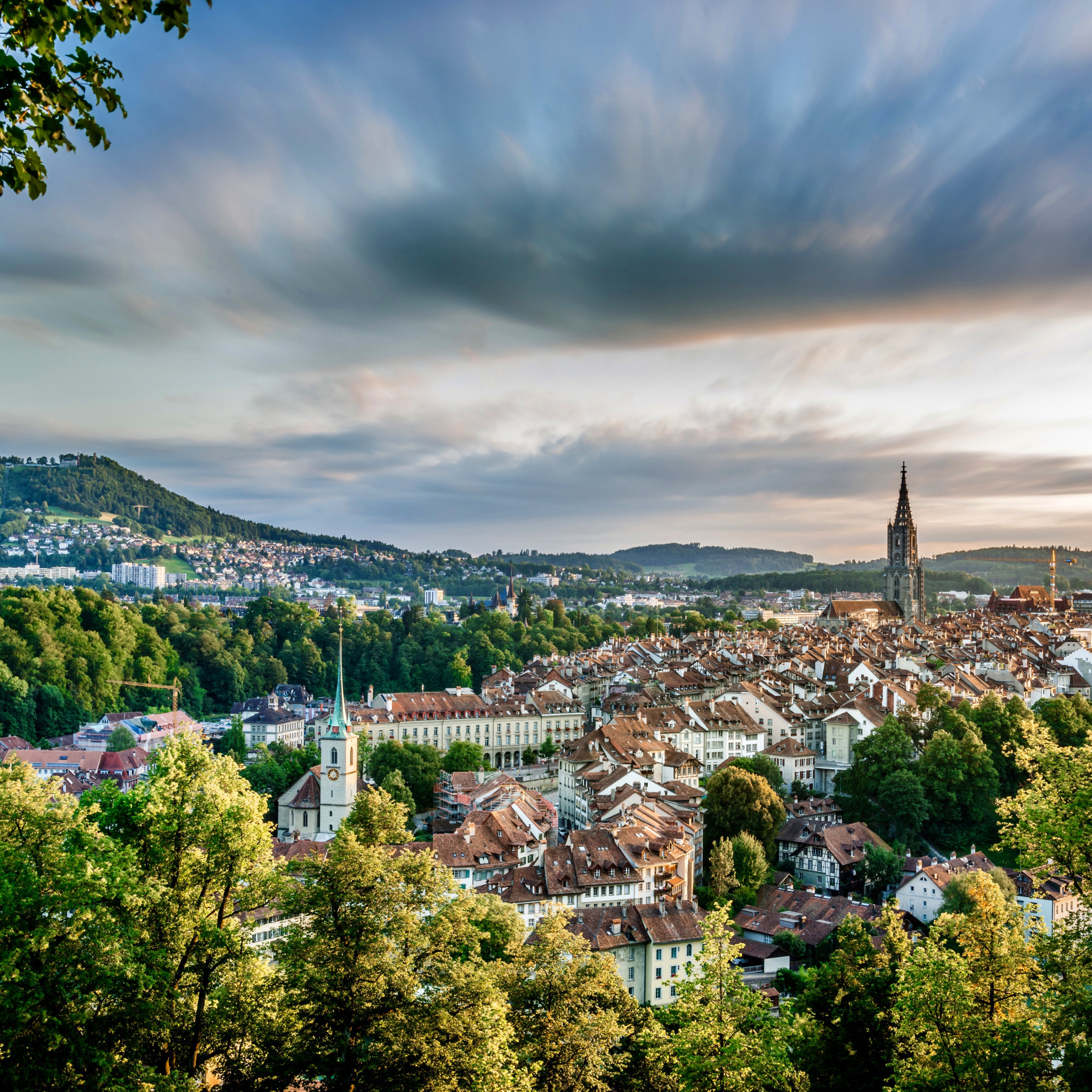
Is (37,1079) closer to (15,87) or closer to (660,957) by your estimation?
(15,87)

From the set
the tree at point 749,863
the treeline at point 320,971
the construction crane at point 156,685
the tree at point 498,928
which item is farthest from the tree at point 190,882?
the construction crane at point 156,685

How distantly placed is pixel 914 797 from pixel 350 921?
43.6 meters

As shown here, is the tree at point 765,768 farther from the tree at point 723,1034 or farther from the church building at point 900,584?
the church building at point 900,584

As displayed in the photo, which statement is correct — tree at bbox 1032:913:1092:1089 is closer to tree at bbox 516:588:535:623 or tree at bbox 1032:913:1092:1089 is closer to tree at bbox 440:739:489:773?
tree at bbox 440:739:489:773

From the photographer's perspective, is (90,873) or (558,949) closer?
(90,873)

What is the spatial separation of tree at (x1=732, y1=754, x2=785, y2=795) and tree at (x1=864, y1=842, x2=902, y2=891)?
9.51m

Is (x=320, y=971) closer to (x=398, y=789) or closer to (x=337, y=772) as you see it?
(x=337, y=772)

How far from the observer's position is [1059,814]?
13273 mm

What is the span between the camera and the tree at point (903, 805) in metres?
50.1

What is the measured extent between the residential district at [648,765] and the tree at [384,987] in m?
1.54

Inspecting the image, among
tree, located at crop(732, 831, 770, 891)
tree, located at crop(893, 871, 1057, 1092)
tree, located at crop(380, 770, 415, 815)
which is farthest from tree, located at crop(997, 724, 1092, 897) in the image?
tree, located at crop(380, 770, 415, 815)

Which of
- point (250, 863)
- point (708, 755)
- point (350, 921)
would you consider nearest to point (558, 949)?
point (350, 921)

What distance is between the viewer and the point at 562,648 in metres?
114

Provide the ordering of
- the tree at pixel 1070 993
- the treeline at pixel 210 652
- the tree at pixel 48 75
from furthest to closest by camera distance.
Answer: the treeline at pixel 210 652 → the tree at pixel 1070 993 → the tree at pixel 48 75
